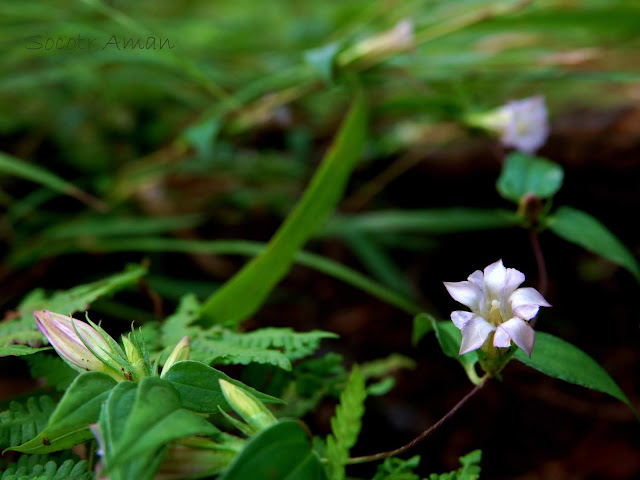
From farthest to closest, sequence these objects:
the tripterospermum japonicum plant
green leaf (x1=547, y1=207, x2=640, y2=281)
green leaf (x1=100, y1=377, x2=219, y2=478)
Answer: green leaf (x1=547, y1=207, x2=640, y2=281) < the tripterospermum japonicum plant < green leaf (x1=100, y1=377, x2=219, y2=478)

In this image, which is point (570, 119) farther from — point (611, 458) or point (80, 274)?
point (80, 274)

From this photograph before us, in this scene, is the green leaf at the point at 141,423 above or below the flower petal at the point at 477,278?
below

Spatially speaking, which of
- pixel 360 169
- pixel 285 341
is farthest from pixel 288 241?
pixel 360 169

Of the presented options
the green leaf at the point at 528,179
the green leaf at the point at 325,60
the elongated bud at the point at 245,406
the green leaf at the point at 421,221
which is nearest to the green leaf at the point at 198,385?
the elongated bud at the point at 245,406

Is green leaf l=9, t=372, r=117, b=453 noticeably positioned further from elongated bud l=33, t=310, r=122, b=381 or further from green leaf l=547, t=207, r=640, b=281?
green leaf l=547, t=207, r=640, b=281

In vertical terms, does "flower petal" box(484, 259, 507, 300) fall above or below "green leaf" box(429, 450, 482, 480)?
above

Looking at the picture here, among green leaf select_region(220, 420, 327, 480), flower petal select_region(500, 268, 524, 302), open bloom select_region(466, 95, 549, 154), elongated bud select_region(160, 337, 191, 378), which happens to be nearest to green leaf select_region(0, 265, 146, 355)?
elongated bud select_region(160, 337, 191, 378)

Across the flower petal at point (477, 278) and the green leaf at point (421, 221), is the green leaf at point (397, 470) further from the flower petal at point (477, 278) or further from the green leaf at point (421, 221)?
the green leaf at point (421, 221)
